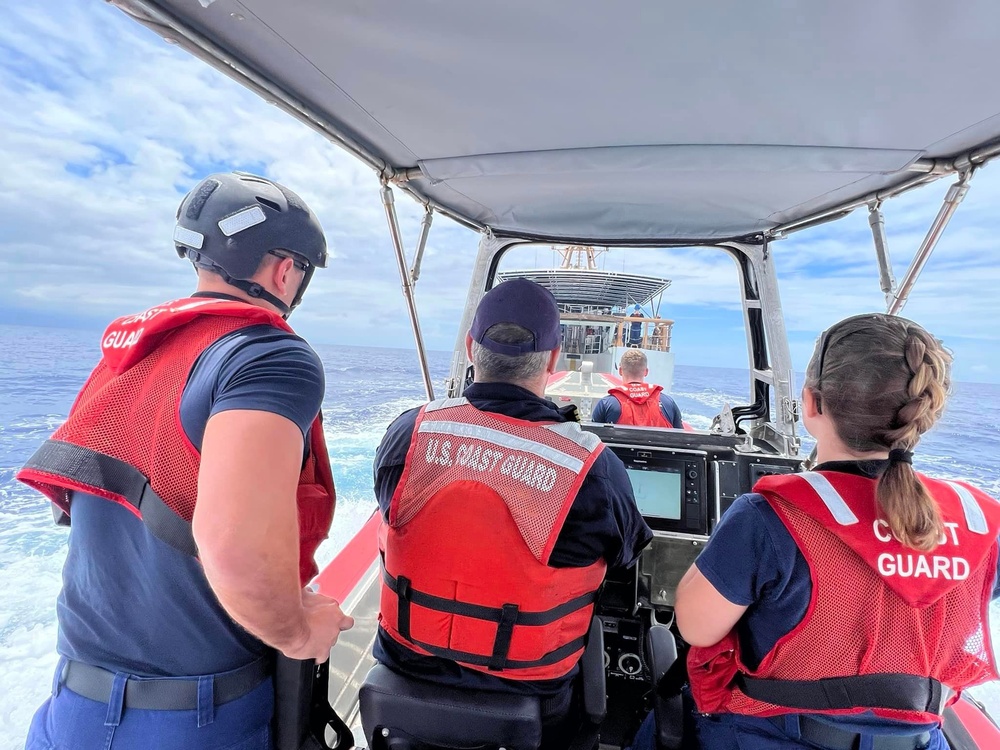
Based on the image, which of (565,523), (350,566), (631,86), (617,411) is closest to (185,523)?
(565,523)

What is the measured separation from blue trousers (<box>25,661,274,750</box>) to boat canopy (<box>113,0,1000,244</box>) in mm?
1464

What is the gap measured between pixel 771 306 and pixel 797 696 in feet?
9.03

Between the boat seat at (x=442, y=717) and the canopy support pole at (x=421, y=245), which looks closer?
the boat seat at (x=442, y=717)

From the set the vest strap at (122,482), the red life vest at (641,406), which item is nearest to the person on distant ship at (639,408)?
the red life vest at (641,406)

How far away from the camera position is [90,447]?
0.93 m

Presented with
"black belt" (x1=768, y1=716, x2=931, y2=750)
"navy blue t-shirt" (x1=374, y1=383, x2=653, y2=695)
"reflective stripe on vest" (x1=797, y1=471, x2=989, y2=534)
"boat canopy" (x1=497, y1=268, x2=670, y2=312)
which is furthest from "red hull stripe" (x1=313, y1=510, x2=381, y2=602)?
"boat canopy" (x1=497, y1=268, x2=670, y2=312)

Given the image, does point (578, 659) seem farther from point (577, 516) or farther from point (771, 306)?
point (771, 306)

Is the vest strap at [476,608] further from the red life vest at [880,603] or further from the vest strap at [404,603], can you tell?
the red life vest at [880,603]

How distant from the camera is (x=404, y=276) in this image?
2.72 meters

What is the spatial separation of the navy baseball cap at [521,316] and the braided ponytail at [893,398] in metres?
0.71

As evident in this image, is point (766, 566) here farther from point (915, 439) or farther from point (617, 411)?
point (617, 411)

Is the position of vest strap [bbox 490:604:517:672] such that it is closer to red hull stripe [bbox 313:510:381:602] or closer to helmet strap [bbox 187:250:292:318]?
helmet strap [bbox 187:250:292:318]

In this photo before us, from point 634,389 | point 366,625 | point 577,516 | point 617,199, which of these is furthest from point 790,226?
point 366,625

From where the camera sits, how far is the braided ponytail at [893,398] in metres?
0.97
